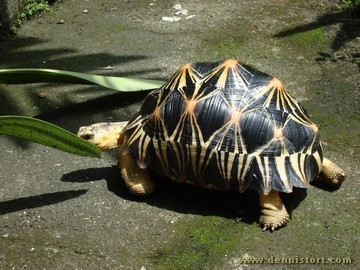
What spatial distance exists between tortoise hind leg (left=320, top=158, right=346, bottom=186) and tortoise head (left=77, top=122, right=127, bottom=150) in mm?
1217

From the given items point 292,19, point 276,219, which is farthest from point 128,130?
point 292,19

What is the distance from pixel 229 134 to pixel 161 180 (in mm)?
647

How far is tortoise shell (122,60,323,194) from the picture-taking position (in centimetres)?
309

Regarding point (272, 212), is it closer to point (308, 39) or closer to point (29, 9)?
point (308, 39)

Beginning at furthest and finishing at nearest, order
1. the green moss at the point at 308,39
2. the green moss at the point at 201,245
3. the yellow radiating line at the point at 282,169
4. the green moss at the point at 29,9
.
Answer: the green moss at the point at 29,9
the green moss at the point at 308,39
the yellow radiating line at the point at 282,169
the green moss at the point at 201,245

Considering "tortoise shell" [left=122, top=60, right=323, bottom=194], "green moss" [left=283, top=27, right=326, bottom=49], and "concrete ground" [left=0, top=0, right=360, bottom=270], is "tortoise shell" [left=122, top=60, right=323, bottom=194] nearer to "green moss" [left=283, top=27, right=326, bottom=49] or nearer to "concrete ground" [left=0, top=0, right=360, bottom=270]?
"concrete ground" [left=0, top=0, right=360, bottom=270]

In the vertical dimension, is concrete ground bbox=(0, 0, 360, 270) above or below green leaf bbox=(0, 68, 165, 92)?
below

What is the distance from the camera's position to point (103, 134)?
141 inches

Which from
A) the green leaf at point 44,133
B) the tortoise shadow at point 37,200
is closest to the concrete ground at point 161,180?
the tortoise shadow at point 37,200

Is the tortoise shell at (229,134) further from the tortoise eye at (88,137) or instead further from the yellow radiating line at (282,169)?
the tortoise eye at (88,137)

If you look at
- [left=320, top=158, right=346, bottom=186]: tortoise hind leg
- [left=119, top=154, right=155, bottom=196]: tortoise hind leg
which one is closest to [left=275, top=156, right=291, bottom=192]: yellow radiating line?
[left=320, top=158, right=346, bottom=186]: tortoise hind leg

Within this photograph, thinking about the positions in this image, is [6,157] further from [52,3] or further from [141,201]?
[52,3]

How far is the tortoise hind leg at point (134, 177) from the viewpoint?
337 centimetres

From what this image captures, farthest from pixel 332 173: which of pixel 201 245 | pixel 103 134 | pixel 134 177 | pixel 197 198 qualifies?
pixel 103 134
